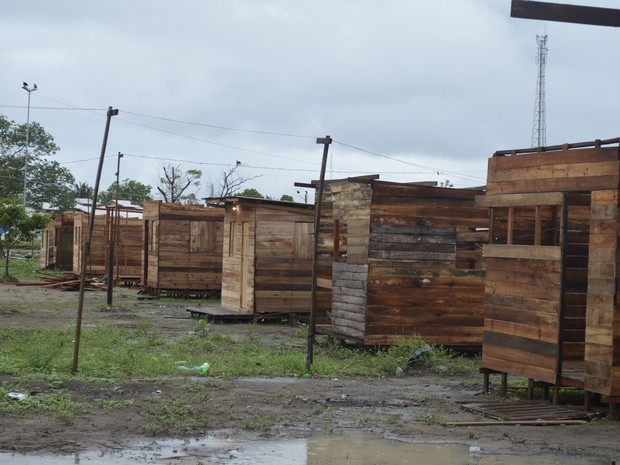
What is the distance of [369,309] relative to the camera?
55.2ft

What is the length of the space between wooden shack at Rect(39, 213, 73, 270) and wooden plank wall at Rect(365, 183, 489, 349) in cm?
3174

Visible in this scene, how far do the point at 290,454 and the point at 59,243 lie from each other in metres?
39.6

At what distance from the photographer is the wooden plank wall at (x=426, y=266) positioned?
16.8 meters

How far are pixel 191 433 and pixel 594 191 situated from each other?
5268 mm

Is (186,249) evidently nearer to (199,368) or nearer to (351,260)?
(351,260)

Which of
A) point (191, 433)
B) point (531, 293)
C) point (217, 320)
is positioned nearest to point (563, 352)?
point (531, 293)

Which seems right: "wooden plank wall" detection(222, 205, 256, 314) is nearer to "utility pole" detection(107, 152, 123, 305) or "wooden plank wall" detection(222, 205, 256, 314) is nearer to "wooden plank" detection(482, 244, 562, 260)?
"utility pole" detection(107, 152, 123, 305)

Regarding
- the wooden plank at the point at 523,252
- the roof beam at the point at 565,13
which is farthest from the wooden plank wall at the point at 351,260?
the roof beam at the point at 565,13

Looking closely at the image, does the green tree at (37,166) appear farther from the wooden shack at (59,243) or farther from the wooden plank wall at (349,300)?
the wooden plank wall at (349,300)

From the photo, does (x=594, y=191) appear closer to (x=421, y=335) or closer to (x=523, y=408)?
(x=523, y=408)

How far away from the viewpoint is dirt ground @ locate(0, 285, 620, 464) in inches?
364

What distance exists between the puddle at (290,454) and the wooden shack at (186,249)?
21411 mm

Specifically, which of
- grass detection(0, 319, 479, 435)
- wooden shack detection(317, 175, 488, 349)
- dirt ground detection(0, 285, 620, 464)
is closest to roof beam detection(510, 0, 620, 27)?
dirt ground detection(0, 285, 620, 464)

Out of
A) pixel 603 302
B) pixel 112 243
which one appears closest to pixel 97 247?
pixel 112 243
